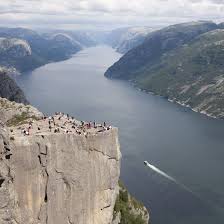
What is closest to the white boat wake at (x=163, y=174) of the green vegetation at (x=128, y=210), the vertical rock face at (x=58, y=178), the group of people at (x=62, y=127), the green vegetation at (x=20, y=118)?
the green vegetation at (x=128, y=210)

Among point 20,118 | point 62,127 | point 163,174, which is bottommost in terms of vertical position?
point 163,174

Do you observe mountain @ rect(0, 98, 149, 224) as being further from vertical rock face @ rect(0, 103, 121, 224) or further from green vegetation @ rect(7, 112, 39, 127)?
green vegetation @ rect(7, 112, 39, 127)

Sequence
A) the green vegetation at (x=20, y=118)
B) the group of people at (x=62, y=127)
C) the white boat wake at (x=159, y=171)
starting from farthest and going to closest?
the white boat wake at (x=159, y=171)
the green vegetation at (x=20, y=118)
the group of people at (x=62, y=127)

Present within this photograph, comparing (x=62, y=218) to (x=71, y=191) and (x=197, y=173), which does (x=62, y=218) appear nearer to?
(x=71, y=191)

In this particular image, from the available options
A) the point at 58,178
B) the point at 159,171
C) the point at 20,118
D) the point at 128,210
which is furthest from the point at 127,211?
the point at 159,171

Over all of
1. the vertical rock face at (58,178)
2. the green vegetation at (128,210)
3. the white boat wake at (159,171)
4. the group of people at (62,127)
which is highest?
the group of people at (62,127)

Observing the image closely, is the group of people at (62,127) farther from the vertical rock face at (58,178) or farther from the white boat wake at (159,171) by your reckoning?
the white boat wake at (159,171)

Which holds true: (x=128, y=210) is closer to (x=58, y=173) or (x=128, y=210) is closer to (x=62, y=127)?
(x=62, y=127)

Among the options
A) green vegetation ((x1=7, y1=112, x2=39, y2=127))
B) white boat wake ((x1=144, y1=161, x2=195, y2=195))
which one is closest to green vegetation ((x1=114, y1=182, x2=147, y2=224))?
green vegetation ((x1=7, y1=112, x2=39, y2=127))

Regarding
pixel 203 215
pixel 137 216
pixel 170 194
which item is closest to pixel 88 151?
pixel 137 216
